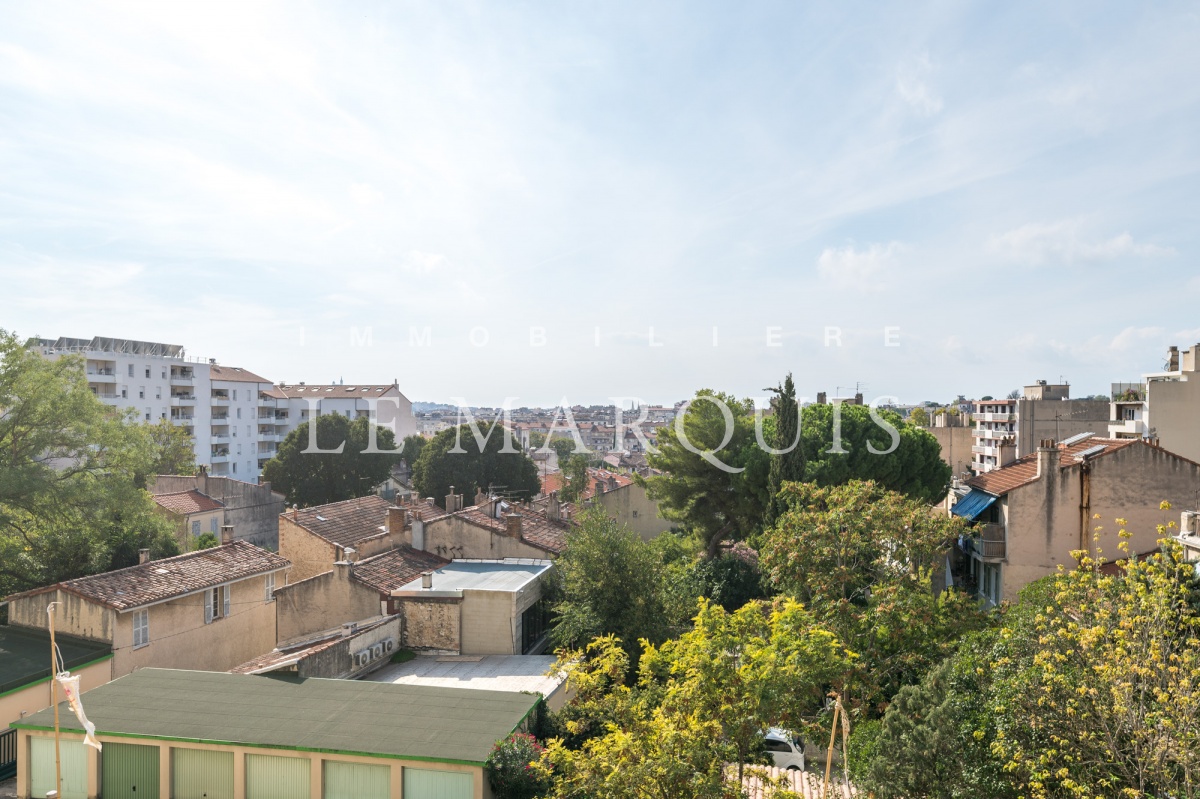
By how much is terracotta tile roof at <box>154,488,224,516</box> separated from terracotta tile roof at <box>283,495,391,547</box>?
593 inches

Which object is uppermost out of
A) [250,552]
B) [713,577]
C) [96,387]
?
[96,387]

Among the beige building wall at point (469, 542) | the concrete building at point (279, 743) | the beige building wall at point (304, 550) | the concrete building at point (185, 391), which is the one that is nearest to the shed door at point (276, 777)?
the concrete building at point (279, 743)

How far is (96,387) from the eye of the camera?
63281 mm

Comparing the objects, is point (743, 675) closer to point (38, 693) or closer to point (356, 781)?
point (356, 781)

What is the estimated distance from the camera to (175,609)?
21.9 m

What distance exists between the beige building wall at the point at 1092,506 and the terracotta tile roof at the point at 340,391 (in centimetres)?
7425

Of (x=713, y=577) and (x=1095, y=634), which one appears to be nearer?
(x=1095, y=634)

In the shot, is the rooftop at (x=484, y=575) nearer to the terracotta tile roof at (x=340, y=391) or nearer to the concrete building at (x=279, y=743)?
the concrete building at (x=279, y=743)

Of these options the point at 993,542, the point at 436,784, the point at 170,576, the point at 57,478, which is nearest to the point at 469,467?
the point at 57,478

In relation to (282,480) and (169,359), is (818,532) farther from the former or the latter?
(169,359)

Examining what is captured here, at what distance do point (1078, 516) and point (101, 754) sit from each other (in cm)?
2589

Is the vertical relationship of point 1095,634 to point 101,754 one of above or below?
above

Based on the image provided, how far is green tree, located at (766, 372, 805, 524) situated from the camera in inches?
1143

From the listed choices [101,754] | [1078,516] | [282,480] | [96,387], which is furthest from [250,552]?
[96,387]
